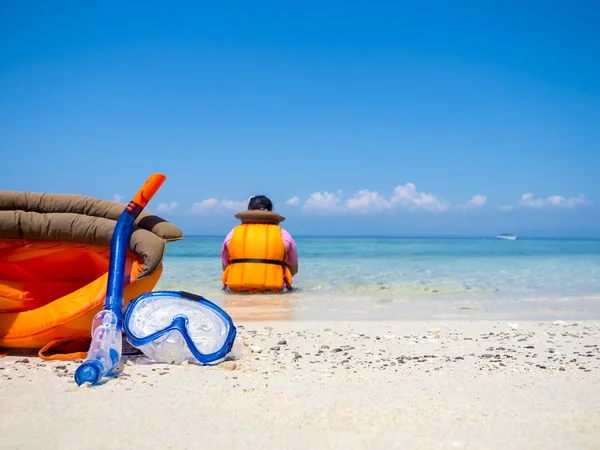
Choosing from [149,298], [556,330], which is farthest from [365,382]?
[556,330]

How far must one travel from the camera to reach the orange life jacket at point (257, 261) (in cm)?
909

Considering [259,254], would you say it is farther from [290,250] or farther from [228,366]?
[228,366]

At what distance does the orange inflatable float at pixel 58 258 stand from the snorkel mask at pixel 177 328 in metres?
0.19

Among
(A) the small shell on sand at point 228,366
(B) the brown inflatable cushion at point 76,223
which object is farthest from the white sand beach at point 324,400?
(B) the brown inflatable cushion at point 76,223

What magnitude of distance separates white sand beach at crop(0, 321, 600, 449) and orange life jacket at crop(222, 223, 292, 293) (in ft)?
15.3

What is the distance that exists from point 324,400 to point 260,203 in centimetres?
676

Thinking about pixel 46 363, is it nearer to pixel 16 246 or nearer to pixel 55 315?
pixel 55 315

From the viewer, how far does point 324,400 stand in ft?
9.37

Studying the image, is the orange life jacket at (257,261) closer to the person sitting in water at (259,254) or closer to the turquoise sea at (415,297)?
the person sitting in water at (259,254)

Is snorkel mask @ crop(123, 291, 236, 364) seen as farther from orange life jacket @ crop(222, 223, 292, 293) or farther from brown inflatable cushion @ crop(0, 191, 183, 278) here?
orange life jacket @ crop(222, 223, 292, 293)

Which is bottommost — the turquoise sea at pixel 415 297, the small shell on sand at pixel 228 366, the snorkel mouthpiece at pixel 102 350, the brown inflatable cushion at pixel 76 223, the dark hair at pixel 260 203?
the turquoise sea at pixel 415 297

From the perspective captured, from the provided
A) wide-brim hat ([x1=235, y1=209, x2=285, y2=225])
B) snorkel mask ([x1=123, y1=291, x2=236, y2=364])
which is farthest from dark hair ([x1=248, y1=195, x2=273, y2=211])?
snorkel mask ([x1=123, y1=291, x2=236, y2=364])

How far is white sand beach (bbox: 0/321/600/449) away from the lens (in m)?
2.32

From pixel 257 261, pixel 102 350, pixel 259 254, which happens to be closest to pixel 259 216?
pixel 259 254
